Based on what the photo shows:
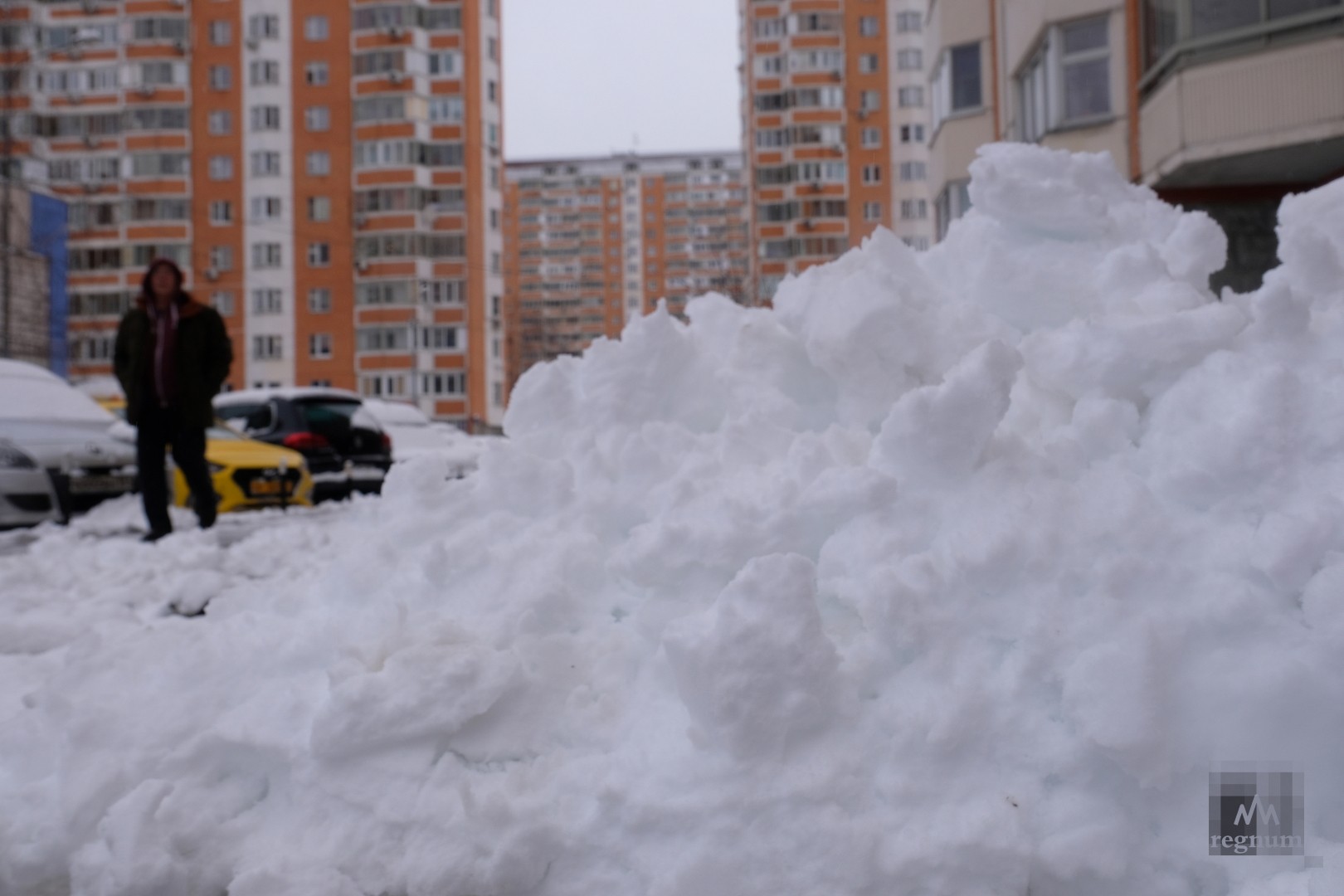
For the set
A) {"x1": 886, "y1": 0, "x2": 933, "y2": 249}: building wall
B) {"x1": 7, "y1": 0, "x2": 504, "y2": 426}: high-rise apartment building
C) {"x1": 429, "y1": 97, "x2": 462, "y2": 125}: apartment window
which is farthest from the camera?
{"x1": 886, "y1": 0, "x2": 933, "y2": 249}: building wall

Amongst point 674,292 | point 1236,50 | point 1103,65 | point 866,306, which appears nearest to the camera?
point 866,306

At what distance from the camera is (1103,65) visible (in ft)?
42.5

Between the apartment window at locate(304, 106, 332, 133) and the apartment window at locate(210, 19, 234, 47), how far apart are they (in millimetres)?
5420

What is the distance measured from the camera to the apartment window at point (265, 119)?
53.9m

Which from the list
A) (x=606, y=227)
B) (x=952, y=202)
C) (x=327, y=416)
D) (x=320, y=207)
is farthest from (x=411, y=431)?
(x=606, y=227)

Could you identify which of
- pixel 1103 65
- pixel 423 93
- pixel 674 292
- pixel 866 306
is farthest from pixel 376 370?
pixel 674 292

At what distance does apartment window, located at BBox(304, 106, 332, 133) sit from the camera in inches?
2131

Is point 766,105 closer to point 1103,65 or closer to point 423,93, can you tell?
point 423,93

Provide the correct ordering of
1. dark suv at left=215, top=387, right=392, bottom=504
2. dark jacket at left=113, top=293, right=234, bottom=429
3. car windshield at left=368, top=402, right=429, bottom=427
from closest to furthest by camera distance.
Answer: dark jacket at left=113, top=293, right=234, bottom=429 < dark suv at left=215, top=387, right=392, bottom=504 < car windshield at left=368, top=402, right=429, bottom=427

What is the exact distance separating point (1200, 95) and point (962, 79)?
25.8ft

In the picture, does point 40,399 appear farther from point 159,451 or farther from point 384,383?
point 384,383

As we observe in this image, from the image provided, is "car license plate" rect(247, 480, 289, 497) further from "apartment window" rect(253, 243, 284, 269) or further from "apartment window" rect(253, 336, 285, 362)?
"apartment window" rect(253, 243, 284, 269)

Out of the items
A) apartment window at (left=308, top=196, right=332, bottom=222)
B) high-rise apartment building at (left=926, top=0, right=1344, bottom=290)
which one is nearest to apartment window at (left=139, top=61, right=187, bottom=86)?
apartment window at (left=308, top=196, right=332, bottom=222)

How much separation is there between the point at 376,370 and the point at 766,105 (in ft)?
93.0
